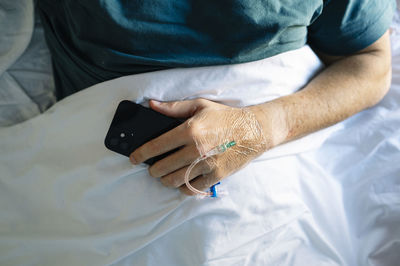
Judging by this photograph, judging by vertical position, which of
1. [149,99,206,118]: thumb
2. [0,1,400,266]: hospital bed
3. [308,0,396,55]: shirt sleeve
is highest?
[308,0,396,55]: shirt sleeve

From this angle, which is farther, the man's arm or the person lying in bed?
the man's arm

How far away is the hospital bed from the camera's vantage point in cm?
67

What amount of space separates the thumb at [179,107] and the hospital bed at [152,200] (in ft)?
0.07

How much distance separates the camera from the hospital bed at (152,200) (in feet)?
2.18

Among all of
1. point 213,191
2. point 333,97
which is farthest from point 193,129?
point 333,97

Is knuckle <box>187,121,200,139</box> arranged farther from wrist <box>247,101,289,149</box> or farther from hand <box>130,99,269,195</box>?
wrist <box>247,101,289,149</box>

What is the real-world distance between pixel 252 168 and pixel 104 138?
0.33 metres

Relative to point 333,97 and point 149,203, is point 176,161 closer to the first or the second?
point 149,203

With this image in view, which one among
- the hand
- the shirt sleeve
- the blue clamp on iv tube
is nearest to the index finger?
the hand

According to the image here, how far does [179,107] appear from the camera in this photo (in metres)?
0.66

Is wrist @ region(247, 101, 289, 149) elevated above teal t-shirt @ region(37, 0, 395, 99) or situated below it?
below

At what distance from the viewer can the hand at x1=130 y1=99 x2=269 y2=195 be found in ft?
2.07

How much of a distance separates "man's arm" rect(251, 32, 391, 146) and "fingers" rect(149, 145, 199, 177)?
0.19m

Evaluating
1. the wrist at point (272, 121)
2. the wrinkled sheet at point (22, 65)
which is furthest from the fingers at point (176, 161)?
the wrinkled sheet at point (22, 65)
